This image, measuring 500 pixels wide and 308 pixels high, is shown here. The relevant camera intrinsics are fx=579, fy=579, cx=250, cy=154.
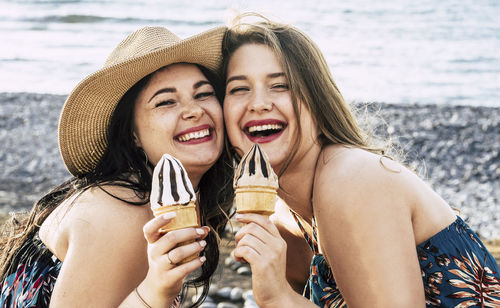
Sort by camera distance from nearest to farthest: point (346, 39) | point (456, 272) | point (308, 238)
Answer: point (456, 272), point (308, 238), point (346, 39)

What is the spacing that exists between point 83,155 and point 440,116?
1135cm

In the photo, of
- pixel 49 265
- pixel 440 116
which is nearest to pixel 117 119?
pixel 49 265

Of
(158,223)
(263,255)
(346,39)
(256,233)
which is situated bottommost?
(263,255)

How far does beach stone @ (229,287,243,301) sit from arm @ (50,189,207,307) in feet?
9.39

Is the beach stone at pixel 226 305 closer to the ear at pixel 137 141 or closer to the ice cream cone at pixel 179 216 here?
the ear at pixel 137 141

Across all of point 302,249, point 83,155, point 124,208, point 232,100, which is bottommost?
point 302,249

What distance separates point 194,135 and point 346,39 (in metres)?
21.3

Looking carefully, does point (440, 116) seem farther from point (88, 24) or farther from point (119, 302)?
point (88, 24)

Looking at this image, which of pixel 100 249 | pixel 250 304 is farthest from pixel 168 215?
pixel 250 304

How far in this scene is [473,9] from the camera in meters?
29.9

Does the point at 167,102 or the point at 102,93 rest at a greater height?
the point at 102,93

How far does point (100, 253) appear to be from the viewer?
370cm

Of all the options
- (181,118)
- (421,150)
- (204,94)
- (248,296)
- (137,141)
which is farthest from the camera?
(421,150)

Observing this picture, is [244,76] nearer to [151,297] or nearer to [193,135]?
[193,135]
